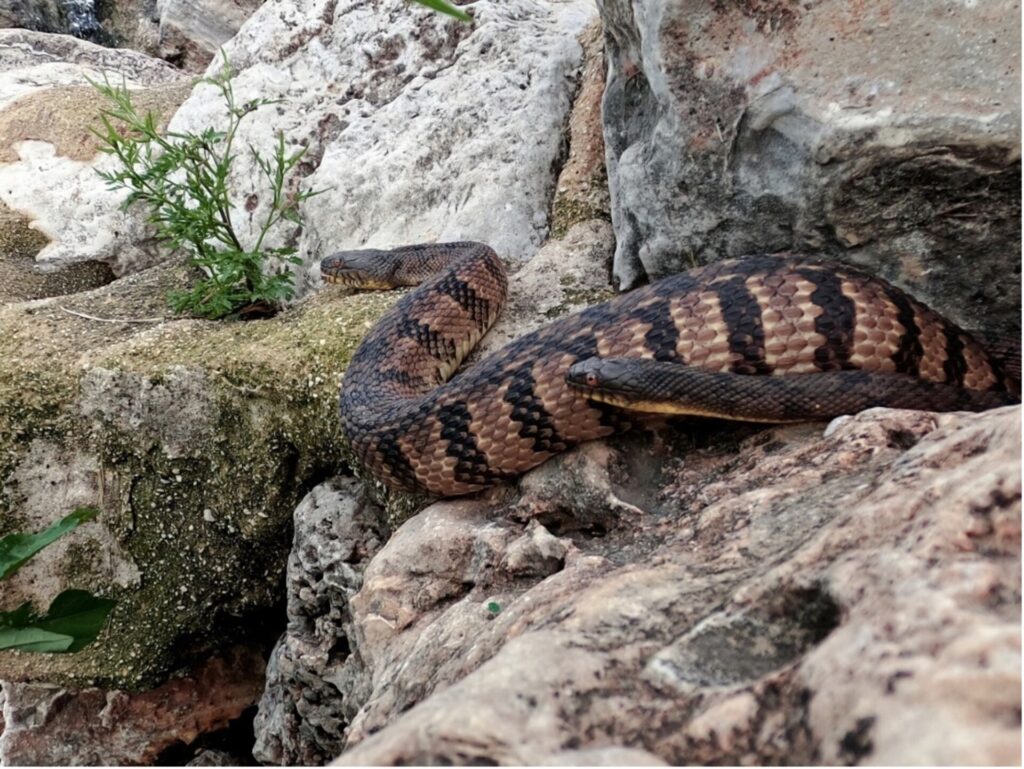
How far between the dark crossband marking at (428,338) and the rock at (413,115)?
886 millimetres

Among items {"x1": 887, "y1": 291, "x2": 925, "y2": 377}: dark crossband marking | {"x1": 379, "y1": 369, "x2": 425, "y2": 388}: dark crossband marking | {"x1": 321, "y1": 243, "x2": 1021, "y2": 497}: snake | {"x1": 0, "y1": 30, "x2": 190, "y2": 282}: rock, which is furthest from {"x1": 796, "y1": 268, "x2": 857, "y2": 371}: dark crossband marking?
{"x1": 0, "y1": 30, "x2": 190, "y2": 282}: rock

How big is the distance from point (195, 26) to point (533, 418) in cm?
951

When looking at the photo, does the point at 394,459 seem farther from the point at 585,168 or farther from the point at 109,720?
the point at 109,720

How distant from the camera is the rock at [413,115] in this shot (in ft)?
16.6

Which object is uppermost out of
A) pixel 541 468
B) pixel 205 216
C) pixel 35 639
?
pixel 205 216

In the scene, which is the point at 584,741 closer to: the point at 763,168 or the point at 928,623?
the point at 928,623

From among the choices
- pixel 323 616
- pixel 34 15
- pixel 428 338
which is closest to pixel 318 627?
pixel 323 616

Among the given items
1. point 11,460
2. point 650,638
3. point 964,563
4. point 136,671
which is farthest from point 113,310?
point 964,563

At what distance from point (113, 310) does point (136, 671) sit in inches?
80.5

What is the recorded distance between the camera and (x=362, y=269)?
16.5ft

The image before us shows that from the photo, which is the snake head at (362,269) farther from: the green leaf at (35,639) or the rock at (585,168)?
the green leaf at (35,639)

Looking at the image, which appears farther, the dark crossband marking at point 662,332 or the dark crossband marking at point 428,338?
the dark crossband marking at point 428,338

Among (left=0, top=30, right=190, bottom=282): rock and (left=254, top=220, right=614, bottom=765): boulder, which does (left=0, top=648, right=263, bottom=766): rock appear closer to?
(left=254, top=220, right=614, bottom=765): boulder

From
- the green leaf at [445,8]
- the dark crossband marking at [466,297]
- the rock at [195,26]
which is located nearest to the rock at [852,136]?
the dark crossband marking at [466,297]
